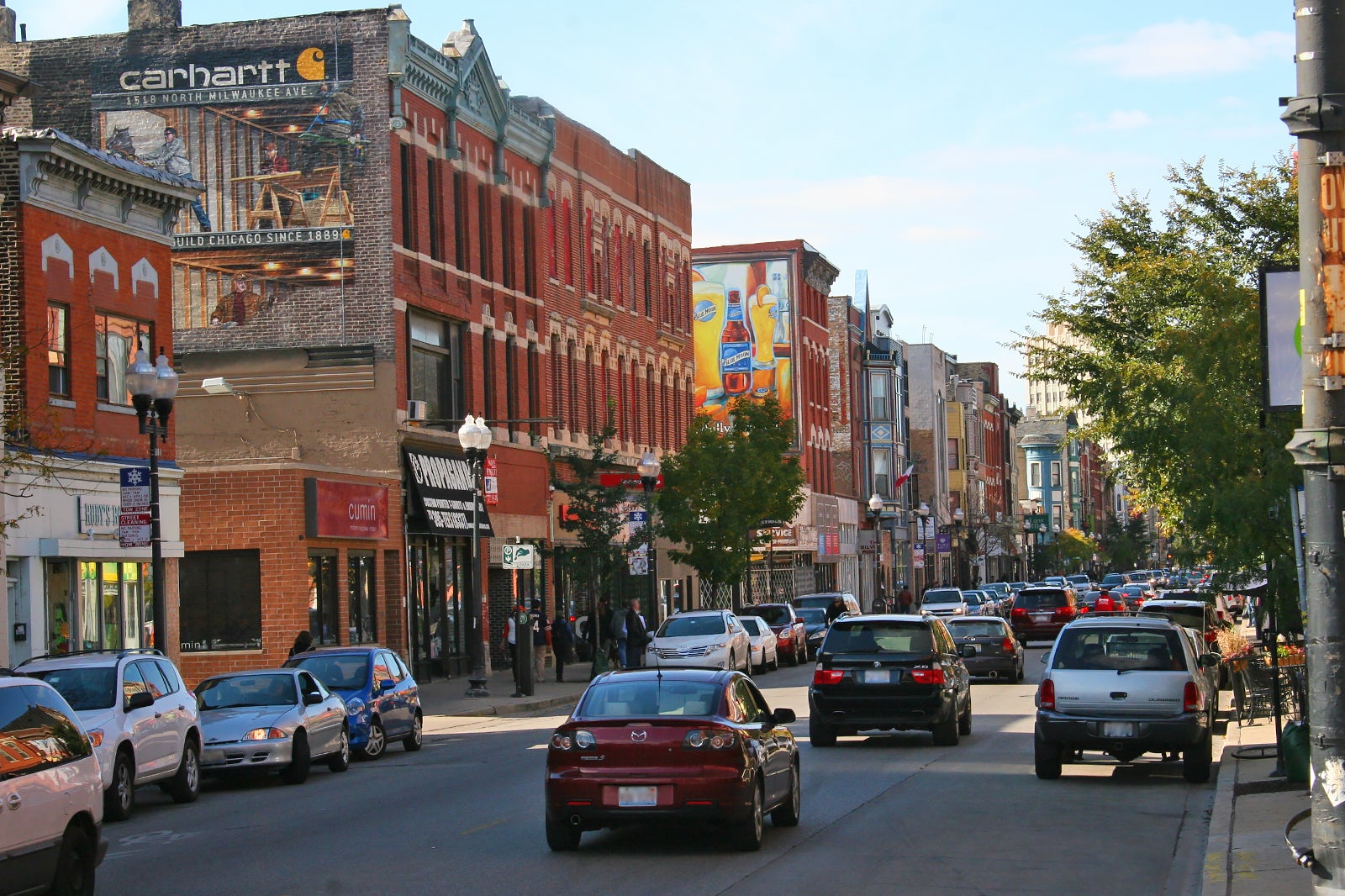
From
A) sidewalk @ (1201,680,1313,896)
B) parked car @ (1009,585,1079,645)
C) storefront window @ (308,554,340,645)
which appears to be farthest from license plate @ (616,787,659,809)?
parked car @ (1009,585,1079,645)

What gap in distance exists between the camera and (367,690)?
24.0 m

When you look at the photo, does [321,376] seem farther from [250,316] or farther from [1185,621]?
[1185,621]

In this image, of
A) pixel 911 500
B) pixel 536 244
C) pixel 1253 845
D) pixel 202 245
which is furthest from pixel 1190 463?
pixel 911 500

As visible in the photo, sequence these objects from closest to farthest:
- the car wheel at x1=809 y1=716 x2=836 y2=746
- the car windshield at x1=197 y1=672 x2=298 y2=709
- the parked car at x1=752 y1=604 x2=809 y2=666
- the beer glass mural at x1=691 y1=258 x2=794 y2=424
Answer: the car windshield at x1=197 y1=672 x2=298 y2=709 < the car wheel at x1=809 y1=716 x2=836 y2=746 < the parked car at x1=752 y1=604 x2=809 y2=666 < the beer glass mural at x1=691 y1=258 x2=794 y2=424

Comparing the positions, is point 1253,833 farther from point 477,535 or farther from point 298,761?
point 477,535

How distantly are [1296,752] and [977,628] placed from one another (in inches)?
774

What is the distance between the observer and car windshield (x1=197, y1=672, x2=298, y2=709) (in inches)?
835

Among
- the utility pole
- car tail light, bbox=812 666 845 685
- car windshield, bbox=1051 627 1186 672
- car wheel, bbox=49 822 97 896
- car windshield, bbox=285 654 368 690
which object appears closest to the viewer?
the utility pole

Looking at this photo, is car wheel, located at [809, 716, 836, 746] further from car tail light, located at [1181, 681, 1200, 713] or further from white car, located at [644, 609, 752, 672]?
white car, located at [644, 609, 752, 672]

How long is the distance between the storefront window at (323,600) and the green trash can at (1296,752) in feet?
73.1

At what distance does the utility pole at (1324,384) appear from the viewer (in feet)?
26.9

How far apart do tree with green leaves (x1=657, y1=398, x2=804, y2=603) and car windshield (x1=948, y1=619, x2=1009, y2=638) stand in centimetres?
1558

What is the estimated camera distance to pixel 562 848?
1401 cm

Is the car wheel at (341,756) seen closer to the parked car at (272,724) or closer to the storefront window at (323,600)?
the parked car at (272,724)
